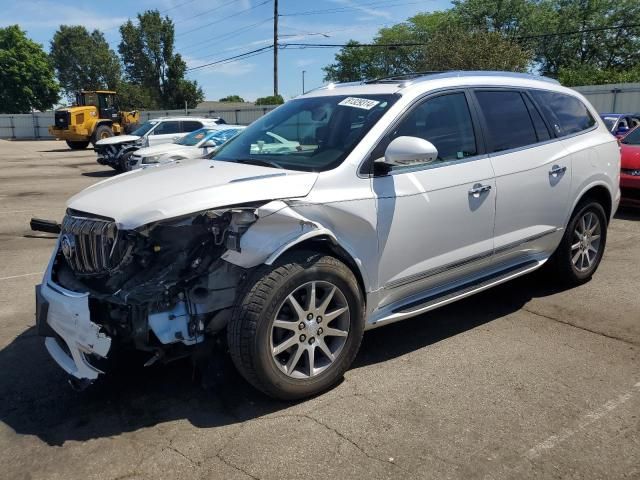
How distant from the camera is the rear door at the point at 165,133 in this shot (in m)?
18.1

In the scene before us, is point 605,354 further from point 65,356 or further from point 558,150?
point 65,356

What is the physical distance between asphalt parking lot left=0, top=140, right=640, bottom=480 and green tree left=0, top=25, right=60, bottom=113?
70.6 m

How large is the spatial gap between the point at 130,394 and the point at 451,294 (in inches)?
88.4

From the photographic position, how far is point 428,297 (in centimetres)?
396

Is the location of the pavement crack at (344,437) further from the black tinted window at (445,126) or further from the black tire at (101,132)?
the black tire at (101,132)

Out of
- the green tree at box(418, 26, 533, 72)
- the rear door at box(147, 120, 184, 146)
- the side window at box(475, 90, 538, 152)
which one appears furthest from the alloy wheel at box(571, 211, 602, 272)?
the green tree at box(418, 26, 533, 72)

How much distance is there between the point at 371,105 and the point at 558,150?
1.87m

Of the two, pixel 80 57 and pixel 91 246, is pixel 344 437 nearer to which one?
pixel 91 246

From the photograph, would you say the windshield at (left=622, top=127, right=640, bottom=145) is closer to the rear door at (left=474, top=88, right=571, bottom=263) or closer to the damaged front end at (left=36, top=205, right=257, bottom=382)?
the rear door at (left=474, top=88, right=571, bottom=263)

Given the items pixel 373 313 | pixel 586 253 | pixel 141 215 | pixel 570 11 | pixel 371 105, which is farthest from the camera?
pixel 570 11

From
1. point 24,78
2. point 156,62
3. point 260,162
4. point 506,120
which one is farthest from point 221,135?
point 156,62

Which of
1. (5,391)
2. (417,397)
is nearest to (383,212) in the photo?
(417,397)

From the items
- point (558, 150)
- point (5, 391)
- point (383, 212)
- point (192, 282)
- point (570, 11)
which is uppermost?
point (570, 11)

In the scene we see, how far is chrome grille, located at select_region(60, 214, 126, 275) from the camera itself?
10.5 ft
